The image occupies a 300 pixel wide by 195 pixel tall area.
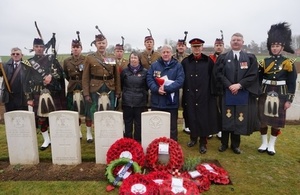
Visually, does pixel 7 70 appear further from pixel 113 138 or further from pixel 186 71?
pixel 186 71

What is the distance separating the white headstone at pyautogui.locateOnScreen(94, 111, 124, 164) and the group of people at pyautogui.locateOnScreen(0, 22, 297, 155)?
2.15ft

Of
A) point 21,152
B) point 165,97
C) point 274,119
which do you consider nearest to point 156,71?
point 165,97

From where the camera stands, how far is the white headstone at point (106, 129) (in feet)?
14.8

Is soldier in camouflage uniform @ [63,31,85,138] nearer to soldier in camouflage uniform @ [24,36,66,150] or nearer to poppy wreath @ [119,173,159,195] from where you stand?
soldier in camouflage uniform @ [24,36,66,150]

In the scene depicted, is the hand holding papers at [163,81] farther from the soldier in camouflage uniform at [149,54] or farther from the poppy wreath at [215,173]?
the poppy wreath at [215,173]

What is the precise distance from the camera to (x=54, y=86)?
5.39 metres

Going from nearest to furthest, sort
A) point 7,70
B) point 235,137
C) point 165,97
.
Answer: point 165,97
point 235,137
point 7,70

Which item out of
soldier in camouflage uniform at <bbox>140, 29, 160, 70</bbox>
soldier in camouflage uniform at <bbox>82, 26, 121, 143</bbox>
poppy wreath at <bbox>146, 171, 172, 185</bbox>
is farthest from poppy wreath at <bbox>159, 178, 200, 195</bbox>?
soldier in camouflage uniform at <bbox>140, 29, 160, 70</bbox>

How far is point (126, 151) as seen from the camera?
434 centimetres

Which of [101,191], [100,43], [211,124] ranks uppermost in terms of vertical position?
[100,43]

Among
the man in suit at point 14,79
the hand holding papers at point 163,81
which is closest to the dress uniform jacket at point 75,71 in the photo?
the man in suit at point 14,79

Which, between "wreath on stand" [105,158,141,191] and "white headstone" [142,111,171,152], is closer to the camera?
"wreath on stand" [105,158,141,191]

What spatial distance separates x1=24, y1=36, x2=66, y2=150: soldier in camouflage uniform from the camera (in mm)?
5207

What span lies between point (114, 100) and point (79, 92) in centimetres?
81
